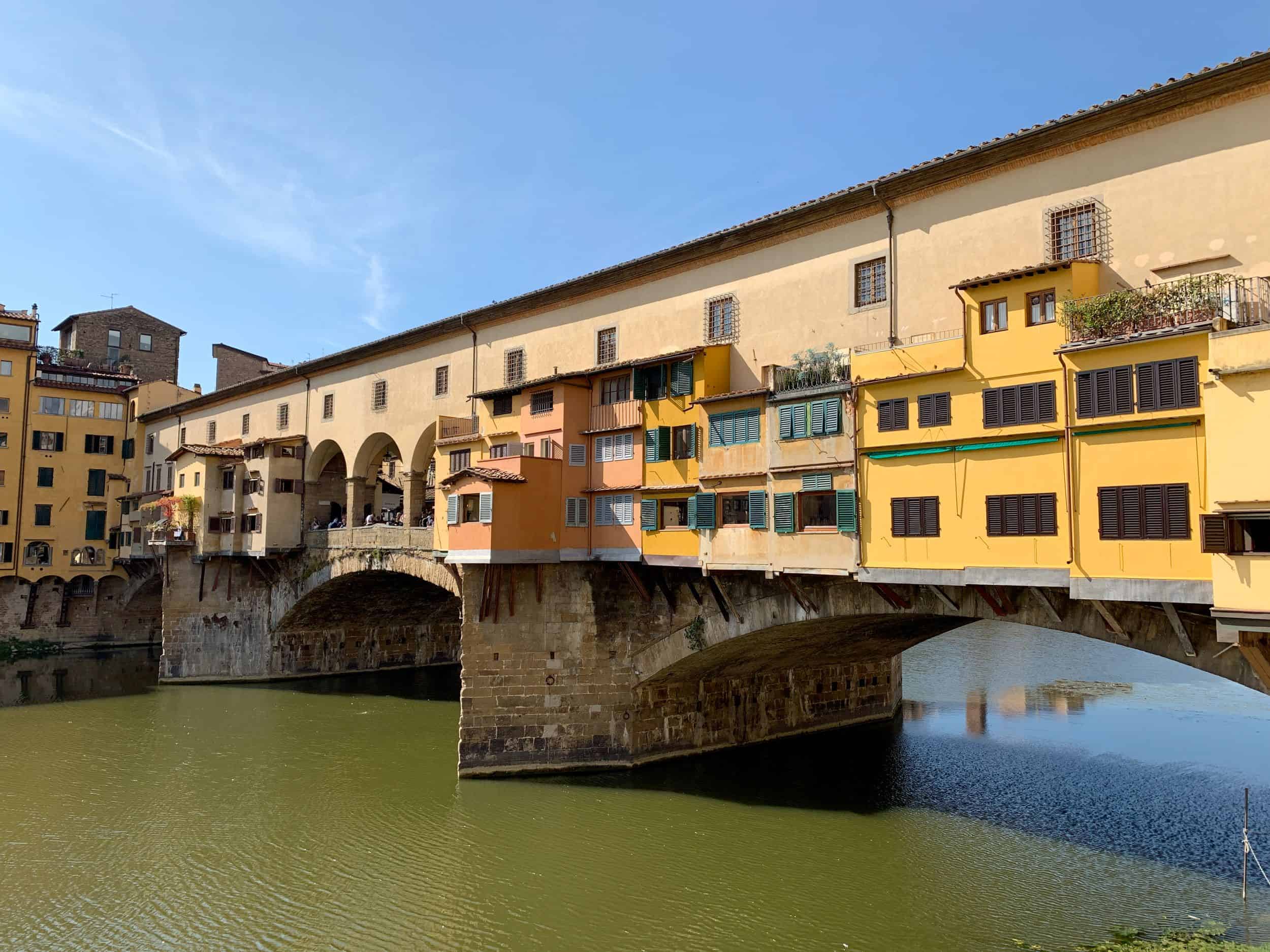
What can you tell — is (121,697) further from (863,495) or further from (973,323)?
(973,323)

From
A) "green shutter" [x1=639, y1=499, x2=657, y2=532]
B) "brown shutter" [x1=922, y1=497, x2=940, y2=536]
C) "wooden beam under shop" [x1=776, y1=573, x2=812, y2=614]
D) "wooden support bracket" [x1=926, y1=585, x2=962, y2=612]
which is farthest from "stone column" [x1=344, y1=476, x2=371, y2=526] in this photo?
"brown shutter" [x1=922, y1=497, x2=940, y2=536]

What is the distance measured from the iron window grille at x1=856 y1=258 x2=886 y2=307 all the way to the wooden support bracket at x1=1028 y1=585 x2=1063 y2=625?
7.28 metres

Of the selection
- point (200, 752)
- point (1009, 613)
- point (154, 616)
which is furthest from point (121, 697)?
point (1009, 613)

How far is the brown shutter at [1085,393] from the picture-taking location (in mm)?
15227

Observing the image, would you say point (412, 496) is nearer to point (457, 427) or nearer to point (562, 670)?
point (457, 427)

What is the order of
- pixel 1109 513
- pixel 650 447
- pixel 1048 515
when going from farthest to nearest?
pixel 650 447
pixel 1048 515
pixel 1109 513

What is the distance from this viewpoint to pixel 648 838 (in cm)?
2047

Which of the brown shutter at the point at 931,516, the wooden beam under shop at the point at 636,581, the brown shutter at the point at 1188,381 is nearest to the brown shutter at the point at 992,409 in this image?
the brown shutter at the point at 931,516

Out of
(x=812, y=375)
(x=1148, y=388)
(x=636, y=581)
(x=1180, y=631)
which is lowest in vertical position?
(x=1180, y=631)

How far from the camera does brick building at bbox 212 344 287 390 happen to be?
55.2 m

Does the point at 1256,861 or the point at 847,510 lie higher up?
the point at 847,510

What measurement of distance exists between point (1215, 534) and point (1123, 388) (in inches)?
110

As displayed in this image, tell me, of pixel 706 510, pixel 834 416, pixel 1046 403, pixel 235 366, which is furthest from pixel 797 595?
pixel 235 366

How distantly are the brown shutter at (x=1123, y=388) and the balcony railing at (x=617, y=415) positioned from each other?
11788 mm
